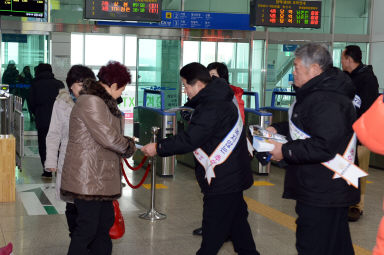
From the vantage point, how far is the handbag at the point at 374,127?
84.7 inches

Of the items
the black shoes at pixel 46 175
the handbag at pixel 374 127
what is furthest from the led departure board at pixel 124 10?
the handbag at pixel 374 127

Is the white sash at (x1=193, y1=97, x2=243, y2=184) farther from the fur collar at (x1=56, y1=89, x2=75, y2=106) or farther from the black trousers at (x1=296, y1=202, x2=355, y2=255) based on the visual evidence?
the fur collar at (x1=56, y1=89, x2=75, y2=106)

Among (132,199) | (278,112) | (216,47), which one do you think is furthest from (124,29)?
(132,199)

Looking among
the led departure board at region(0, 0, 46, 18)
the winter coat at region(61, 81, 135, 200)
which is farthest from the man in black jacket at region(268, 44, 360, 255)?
the led departure board at region(0, 0, 46, 18)

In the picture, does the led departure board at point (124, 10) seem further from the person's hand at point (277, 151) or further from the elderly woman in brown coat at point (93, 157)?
the person's hand at point (277, 151)

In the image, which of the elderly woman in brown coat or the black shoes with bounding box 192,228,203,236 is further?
the black shoes with bounding box 192,228,203,236

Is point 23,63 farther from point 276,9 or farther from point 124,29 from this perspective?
point 276,9

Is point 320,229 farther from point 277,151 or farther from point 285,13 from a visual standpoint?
point 285,13

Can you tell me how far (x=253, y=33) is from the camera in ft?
42.2

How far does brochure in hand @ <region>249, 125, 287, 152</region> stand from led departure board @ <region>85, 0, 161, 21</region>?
6811 mm

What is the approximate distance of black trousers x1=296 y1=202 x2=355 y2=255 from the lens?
9.87 feet

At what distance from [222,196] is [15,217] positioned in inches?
112

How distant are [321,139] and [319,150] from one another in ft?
0.20

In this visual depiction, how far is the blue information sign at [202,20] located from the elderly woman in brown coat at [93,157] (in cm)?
852
